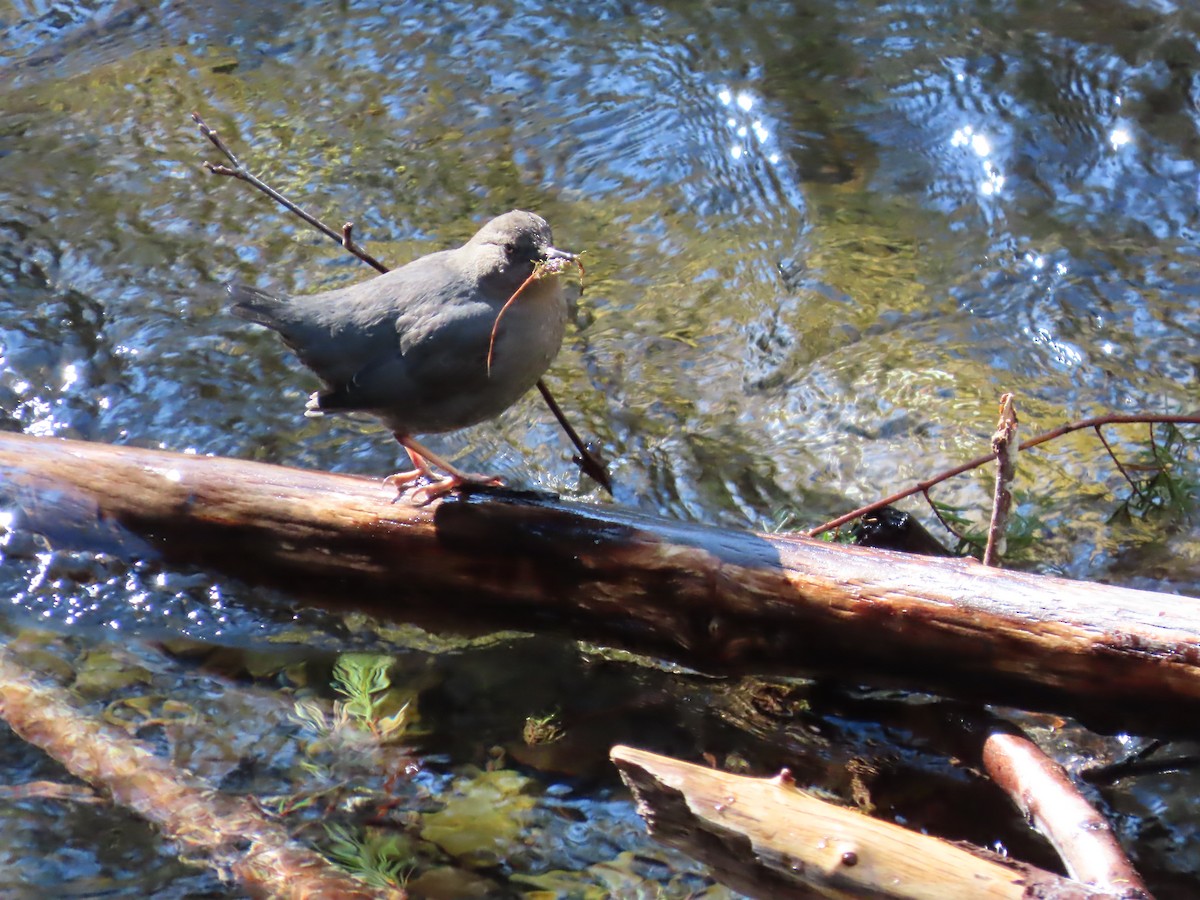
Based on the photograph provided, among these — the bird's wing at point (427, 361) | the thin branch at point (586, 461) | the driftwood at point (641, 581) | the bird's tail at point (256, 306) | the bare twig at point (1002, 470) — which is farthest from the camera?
the thin branch at point (586, 461)

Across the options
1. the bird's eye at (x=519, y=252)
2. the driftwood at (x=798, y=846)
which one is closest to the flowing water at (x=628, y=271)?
the driftwood at (x=798, y=846)

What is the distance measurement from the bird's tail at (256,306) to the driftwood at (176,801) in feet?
3.99

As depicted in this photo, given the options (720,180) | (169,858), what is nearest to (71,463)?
(169,858)

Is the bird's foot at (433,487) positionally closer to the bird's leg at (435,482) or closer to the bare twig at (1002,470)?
the bird's leg at (435,482)

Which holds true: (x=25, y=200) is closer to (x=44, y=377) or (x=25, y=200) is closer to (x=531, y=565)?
(x=44, y=377)

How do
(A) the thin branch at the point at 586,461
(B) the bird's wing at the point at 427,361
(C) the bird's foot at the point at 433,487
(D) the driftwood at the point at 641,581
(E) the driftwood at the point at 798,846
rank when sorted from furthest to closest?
1. (A) the thin branch at the point at 586,461
2. (B) the bird's wing at the point at 427,361
3. (C) the bird's foot at the point at 433,487
4. (D) the driftwood at the point at 641,581
5. (E) the driftwood at the point at 798,846

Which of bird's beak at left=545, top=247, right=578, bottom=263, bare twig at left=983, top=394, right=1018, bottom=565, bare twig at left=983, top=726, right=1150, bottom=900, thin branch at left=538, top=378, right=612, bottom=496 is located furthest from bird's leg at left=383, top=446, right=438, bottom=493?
bare twig at left=983, top=726, right=1150, bottom=900

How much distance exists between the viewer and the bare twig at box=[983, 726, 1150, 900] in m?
2.18

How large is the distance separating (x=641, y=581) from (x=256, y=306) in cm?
154

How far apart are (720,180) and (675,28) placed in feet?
4.85

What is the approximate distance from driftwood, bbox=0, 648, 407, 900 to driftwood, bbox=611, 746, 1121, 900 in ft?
2.40

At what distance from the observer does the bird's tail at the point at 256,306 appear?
3.71 m

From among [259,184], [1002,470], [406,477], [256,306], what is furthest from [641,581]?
[259,184]

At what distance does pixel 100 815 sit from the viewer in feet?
9.43
